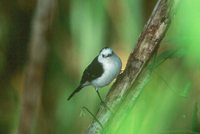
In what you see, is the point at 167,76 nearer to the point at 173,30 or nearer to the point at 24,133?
the point at 173,30

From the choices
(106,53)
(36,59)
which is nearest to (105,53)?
(106,53)

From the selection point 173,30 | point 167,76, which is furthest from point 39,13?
point 167,76

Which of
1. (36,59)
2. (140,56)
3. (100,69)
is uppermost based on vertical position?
(36,59)

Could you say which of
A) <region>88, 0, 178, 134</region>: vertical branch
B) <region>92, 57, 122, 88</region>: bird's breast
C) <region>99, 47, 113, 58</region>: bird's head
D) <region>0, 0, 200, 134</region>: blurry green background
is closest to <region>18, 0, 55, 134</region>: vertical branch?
<region>0, 0, 200, 134</region>: blurry green background

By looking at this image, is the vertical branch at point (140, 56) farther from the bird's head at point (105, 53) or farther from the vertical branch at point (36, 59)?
the vertical branch at point (36, 59)

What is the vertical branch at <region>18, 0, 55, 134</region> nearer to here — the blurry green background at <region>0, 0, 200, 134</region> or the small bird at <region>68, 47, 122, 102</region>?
the blurry green background at <region>0, 0, 200, 134</region>

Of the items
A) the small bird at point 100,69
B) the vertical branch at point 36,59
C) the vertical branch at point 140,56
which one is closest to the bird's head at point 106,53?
the small bird at point 100,69

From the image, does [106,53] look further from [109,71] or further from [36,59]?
[36,59]
